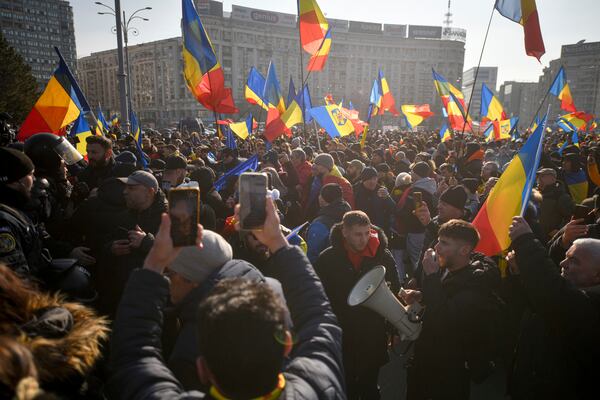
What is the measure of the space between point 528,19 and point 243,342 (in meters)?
7.55

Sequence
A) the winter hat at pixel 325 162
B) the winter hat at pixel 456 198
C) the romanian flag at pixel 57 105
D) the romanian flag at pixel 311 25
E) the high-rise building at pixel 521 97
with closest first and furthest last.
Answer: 1. the winter hat at pixel 456 198
2. the winter hat at pixel 325 162
3. the romanian flag at pixel 57 105
4. the romanian flag at pixel 311 25
5. the high-rise building at pixel 521 97

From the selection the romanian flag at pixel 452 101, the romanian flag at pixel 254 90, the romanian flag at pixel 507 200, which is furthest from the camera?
the romanian flag at pixel 452 101

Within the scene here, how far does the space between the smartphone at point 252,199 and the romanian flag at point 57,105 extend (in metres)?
5.79

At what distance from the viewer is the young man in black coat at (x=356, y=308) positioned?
2941 mm

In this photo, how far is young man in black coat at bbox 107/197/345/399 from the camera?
3.31 ft

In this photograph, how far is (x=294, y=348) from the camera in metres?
1.42

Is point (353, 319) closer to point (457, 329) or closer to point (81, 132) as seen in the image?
point (457, 329)

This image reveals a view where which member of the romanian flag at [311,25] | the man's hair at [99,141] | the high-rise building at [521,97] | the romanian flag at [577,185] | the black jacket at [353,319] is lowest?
the black jacket at [353,319]

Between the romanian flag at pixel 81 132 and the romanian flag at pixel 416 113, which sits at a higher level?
the romanian flag at pixel 416 113

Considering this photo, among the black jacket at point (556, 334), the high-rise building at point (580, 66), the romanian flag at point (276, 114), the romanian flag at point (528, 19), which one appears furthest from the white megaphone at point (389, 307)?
the high-rise building at point (580, 66)

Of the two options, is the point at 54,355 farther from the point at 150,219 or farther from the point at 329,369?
the point at 150,219

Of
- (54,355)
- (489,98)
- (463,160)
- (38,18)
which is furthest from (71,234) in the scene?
(38,18)

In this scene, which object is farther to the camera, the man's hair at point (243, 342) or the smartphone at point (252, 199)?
the smartphone at point (252, 199)

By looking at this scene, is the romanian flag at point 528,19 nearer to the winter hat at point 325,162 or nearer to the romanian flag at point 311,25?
the romanian flag at point 311,25
